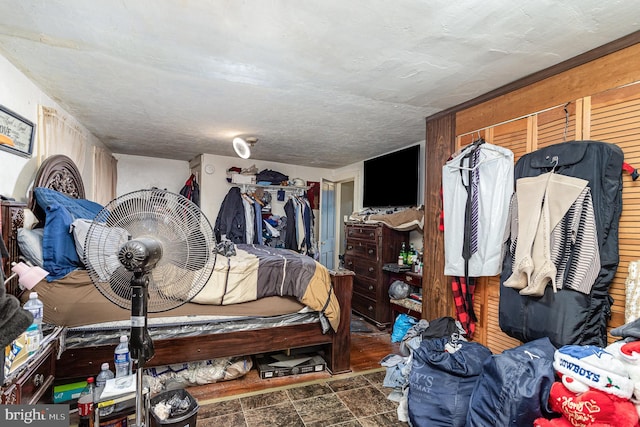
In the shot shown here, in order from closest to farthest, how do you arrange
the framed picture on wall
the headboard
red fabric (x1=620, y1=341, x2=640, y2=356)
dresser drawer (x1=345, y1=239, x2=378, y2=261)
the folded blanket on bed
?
1. red fabric (x1=620, y1=341, x2=640, y2=356)
2. the headboard
3. the framed picture on wall
4. the folded blanket on bed
5. dresser drawer (x1=345, y1=239, x2=378, y2=261)

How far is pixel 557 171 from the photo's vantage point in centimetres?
Result: 164

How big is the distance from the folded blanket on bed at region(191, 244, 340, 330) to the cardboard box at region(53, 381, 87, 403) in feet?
2.72

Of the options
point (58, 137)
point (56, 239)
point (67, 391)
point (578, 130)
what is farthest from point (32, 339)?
point (578, 130)

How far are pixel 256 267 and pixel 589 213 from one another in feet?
6.40

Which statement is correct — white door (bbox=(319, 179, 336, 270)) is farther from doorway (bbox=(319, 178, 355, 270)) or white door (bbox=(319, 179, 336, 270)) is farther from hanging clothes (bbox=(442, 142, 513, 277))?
hanging clothes (bbox=(442, 142, 513, 277))

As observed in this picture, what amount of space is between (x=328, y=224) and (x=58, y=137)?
3.84 metres

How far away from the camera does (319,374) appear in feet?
7.87

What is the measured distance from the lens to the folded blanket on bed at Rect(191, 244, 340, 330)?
2115 mm

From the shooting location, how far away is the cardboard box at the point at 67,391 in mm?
1831

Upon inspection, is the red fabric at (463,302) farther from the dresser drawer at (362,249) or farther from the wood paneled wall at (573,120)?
the dresser drawer at (362,249)

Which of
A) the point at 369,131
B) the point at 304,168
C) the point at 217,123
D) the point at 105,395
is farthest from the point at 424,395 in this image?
the point at 304,168

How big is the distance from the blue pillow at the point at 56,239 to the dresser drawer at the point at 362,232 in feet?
8.99

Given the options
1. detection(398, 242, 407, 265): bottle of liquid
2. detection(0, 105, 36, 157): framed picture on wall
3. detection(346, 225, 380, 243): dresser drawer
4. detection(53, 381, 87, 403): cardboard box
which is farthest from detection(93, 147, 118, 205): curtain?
detection(398, 242, 407, 265): bottle of liquid

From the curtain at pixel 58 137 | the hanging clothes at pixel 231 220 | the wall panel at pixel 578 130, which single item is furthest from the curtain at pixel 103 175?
the wall panel at pixel 578 130
